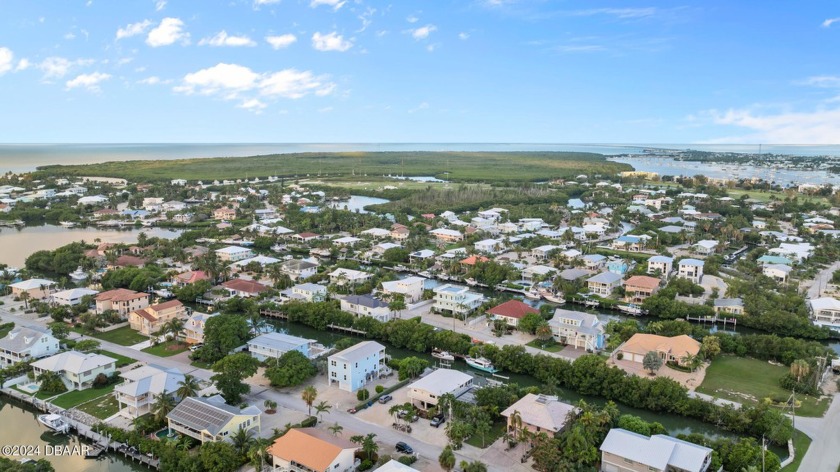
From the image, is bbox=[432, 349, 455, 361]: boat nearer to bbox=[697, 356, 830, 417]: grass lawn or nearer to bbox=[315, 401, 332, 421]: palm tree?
bbox=[315, 401, 332, 421]: palm tree

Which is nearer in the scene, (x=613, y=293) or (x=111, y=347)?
(x=111, y=347)

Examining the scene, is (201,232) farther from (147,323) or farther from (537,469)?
(537,469)

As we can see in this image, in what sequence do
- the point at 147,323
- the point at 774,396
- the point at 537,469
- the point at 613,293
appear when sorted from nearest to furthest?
the point at 537,469 → the point at 774,396 → the point at 147,323 → the point at 613,293

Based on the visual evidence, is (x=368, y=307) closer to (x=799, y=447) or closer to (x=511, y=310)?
(x=511, y=310)

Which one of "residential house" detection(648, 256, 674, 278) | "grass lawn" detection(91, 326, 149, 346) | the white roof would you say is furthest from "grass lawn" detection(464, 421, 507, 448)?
the white roof

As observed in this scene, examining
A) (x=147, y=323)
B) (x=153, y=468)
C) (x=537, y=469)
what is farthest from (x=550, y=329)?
(x=147, y=323)

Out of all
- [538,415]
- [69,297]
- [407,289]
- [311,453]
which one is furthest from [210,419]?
[69,297]
